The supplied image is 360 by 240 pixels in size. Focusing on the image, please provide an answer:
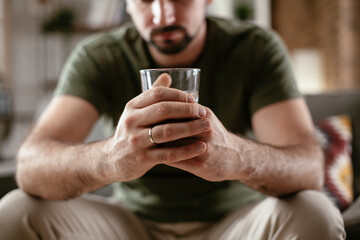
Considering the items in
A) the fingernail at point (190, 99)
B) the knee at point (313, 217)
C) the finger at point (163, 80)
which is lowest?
the knee at point (313, 217)

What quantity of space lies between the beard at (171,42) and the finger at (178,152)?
22.4 inches

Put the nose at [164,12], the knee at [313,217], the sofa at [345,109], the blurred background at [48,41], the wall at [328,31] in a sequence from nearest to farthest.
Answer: the knee at [313,217] → the nose at [164,12] → the sofa at [345,109] → the blurred background at [48,41] → the wall at [328,31]

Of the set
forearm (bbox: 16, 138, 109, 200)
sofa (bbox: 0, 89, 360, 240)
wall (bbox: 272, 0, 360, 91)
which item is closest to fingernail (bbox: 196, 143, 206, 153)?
forearm (bbox: 16, 138, 109, 200)

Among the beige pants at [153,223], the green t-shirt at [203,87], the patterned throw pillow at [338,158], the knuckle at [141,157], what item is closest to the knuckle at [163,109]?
the knuckle at [141,157]

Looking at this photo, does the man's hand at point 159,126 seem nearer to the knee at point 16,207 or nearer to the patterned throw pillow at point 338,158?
the knee at point 16,207

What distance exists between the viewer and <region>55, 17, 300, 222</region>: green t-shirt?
3.94 ft

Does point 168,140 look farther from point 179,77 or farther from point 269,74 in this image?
point 269,74

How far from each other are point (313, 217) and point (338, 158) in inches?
32.7

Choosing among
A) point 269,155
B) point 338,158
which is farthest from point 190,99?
point 338,158

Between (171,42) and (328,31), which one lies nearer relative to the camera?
(171,42)

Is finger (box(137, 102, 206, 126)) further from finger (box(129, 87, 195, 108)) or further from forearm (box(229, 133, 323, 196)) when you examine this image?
forearm (box(229, 133, 323, 196))

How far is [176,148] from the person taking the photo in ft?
2.37

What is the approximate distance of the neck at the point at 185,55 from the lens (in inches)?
51.3

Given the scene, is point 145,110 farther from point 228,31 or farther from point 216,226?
point 228,31
